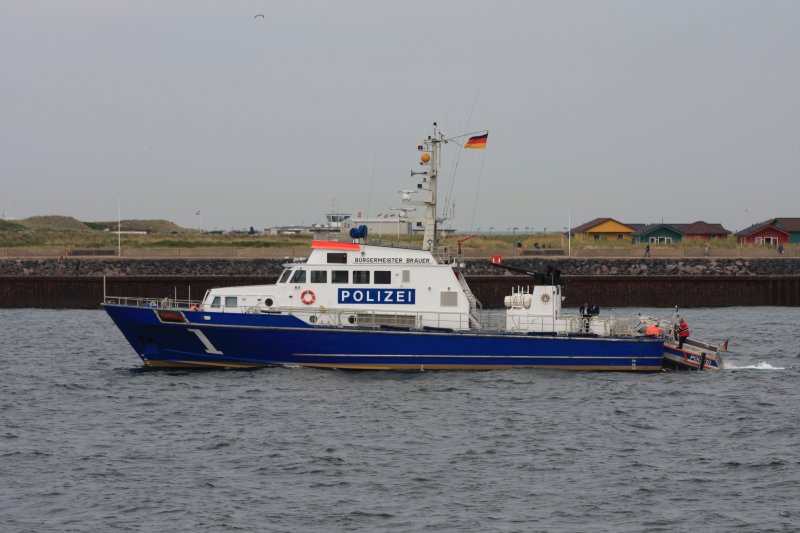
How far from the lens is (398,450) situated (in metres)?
20.6

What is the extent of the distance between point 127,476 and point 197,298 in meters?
34.4

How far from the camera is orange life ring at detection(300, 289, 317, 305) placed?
29078 millimetres

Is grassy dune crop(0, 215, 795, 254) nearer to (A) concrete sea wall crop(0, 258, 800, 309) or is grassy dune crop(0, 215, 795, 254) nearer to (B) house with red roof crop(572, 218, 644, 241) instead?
(B) house with red roof crop(572, 218, 644, 241)

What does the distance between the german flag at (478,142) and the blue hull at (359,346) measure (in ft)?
18.5

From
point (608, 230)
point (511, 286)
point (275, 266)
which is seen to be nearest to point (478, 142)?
point (511, 286)

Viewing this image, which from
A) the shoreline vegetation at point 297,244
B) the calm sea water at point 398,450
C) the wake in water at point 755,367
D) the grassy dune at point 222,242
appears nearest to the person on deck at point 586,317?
the calm sea water at point 398,450

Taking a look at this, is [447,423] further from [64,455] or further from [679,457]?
[64,455]

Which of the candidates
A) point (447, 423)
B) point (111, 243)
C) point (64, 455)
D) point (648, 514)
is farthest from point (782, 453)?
point (111, 243)

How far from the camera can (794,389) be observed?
90.6ft

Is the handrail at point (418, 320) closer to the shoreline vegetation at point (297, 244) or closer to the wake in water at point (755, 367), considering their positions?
the wake in water at point (755, 367)

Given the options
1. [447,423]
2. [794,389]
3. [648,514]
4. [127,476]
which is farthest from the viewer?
[794,389]

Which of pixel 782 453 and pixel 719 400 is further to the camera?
pixel 719 400

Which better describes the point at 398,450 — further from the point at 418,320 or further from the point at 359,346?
Answer: the point at 418,320

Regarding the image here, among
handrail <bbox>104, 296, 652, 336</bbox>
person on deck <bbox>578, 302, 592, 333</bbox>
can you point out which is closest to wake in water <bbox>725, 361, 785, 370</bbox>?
handrail <bbox>104, 296, 652, 336</bbox>
